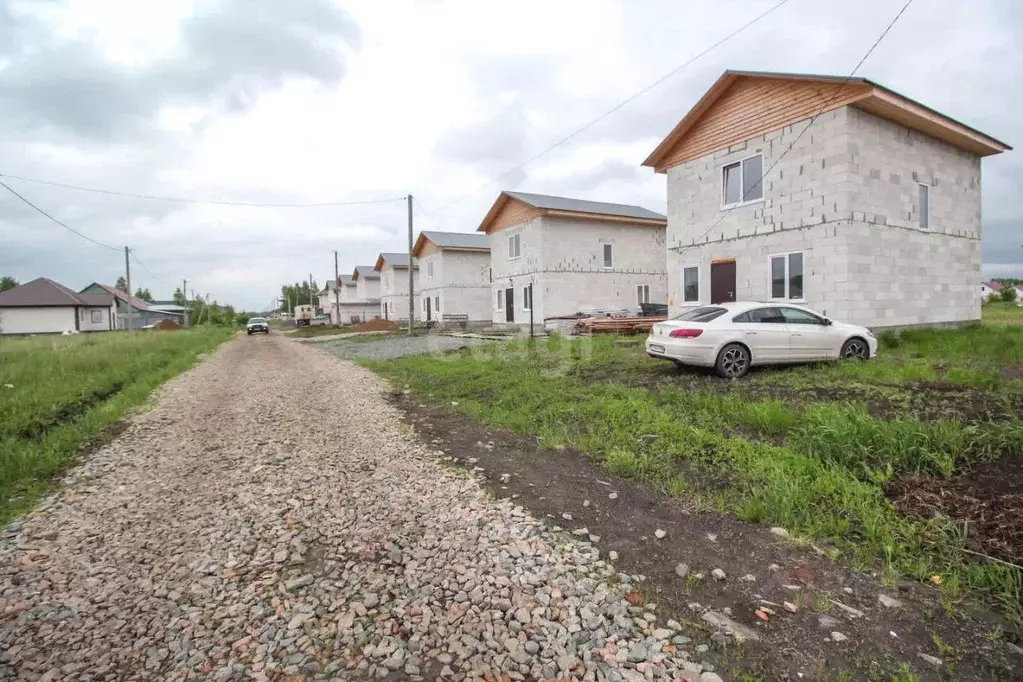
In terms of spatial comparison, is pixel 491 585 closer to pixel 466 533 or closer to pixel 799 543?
pixel 466 533

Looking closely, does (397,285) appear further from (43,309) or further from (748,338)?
(748,338)

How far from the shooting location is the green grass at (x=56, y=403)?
19.0 feet

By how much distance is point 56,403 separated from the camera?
30.3ft

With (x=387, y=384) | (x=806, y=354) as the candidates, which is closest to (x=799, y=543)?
(x=806, y=354)

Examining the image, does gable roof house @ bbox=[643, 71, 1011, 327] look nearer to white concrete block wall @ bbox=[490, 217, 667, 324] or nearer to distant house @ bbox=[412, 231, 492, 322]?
white concrete block wall @ bbox=[490, 217, 667, 324]

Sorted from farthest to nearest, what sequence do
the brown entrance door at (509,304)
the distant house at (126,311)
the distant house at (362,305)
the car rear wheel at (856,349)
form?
the distant house at (126,311), the distant house at (362,305), the brown entrance door at (509,304), the car rear wheel at (856,349)

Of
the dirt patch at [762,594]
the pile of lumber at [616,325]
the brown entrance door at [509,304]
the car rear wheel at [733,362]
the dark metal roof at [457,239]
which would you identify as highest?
the dark metal roof at [457,239]

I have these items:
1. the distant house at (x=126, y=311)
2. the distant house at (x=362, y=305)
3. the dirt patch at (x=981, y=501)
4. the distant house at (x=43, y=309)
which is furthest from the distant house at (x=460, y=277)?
the distant house at (x=126, y=311)

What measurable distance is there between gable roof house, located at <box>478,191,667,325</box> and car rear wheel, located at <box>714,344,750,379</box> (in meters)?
15.3

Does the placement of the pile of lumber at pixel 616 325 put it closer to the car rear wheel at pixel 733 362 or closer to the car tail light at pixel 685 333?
the car tail light at pixel 685 333

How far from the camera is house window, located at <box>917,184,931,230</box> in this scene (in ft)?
48.5

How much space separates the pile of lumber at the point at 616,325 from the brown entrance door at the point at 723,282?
3.90 m

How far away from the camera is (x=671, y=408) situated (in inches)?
294

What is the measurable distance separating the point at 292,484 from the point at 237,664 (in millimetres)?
2719
